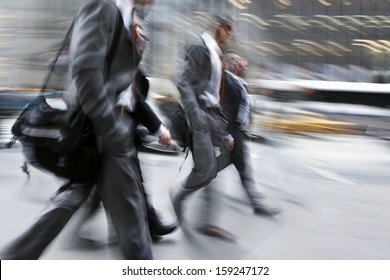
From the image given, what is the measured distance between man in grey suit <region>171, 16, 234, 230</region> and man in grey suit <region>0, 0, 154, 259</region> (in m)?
1.30

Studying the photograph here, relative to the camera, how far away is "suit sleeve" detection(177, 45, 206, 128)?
14.3ft

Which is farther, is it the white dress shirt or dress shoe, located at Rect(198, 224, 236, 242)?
dress shoe, located at Rect(198, 224, 236, 242)

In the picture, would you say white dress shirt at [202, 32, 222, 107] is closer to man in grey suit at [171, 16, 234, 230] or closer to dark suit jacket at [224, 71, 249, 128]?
man in grey suit at [171, 16, 234, 230]

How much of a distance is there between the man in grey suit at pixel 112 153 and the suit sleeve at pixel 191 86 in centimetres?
128

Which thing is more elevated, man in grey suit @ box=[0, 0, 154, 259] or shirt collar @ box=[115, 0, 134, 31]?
shirt collar @ box=[115, 0, 134, 31]

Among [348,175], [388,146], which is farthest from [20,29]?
[388,146]

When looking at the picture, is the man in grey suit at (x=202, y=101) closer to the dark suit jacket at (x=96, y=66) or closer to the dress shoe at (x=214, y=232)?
the dress shoe at (x=214, y=232)

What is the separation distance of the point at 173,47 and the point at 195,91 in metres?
1.27

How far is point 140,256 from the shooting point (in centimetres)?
302

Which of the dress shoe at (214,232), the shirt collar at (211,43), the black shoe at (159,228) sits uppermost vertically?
the shirt collar at (211,43)

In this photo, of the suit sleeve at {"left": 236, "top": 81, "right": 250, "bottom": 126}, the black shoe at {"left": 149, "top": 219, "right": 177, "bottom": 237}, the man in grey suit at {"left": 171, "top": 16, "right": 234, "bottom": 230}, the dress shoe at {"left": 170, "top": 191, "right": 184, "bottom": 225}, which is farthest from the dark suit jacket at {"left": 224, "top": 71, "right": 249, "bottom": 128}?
the black shoe at {"left": 149, "top": 219, "right": 177, "bottom": 237}

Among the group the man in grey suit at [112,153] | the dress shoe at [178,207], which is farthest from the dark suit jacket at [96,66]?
the dress shoe at [178,207]

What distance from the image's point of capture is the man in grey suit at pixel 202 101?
14.4 ft

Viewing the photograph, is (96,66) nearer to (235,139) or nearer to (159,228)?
(159,228)
